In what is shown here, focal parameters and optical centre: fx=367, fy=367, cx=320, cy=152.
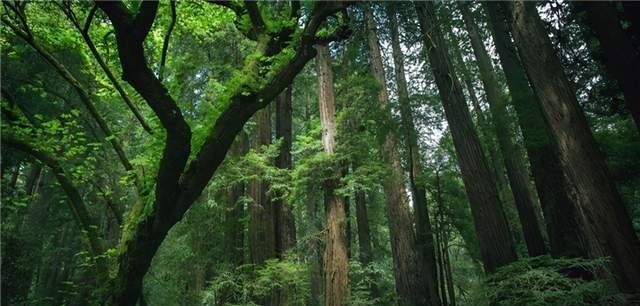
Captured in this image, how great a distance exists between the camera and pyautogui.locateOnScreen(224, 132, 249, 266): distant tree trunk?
28.2 ft

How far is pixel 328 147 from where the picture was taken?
23.7ft

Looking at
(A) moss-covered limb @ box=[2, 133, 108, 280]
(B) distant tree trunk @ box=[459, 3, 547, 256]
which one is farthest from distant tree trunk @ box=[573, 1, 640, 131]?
(A) moss-covered limb @ box=[2, 133, 108, 280]

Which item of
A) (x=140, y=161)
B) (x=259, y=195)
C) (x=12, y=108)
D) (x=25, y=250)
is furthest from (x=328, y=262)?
(x=25, y=250)

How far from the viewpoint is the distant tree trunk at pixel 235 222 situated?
339 inches

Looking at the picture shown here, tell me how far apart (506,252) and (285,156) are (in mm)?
5663

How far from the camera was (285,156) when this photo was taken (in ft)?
31.3

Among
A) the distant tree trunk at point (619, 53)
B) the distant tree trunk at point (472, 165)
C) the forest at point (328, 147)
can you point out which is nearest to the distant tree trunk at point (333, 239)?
the forest at point (328, 147)

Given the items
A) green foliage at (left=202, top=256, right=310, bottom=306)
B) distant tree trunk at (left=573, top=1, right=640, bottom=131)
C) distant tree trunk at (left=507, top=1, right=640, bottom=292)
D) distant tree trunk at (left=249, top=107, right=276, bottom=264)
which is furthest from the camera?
distant tree trunk at (left=249, top=107, right=276, bottom=264)

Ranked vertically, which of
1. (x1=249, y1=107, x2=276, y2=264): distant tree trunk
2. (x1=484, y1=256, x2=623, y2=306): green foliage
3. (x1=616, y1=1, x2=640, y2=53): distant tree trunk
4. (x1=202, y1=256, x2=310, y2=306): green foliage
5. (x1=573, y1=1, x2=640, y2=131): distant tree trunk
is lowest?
(x1=484, y1=256, x2=623, y2=306): green foliage

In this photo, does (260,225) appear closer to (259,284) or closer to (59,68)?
(259,284)

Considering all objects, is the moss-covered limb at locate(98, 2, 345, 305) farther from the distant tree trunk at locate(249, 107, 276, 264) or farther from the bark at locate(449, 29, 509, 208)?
the bark at locate(449, 29, 509, 208)

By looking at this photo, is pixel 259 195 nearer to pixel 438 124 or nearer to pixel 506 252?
pixel 438 124

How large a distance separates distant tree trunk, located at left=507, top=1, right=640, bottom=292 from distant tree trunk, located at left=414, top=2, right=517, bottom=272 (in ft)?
4.53

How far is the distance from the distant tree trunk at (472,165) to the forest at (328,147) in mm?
32
